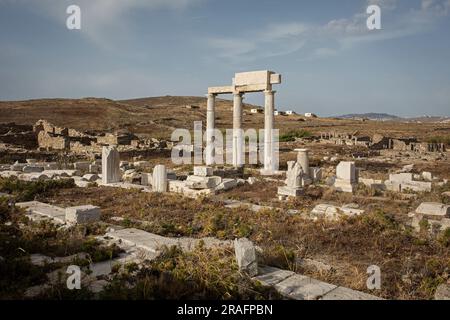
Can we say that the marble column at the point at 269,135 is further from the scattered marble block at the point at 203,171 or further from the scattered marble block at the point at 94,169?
the scattered marble block at the point at 94,169

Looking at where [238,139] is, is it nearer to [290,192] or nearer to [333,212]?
[290,192]

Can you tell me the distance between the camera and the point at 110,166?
1543 centimetres

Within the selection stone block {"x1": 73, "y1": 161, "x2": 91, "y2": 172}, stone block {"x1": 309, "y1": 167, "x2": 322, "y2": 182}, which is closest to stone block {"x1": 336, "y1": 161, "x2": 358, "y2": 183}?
stone block {"x1": 309, "y1": 167, "x2": 322, "y2": 182}

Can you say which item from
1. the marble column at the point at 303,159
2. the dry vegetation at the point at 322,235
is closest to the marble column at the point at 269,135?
the marble column at the point at 303,159

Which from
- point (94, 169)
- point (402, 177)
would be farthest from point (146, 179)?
point (402, 177)

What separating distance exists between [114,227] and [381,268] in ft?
17.7

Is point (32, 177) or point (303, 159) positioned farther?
point (303, 159)

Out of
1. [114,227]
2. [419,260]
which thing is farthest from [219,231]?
[419,260]

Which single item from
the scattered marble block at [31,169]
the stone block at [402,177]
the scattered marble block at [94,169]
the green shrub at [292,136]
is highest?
the green shrub at [292,136]

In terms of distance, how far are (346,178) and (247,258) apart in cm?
993

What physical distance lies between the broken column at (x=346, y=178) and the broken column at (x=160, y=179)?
6412mm

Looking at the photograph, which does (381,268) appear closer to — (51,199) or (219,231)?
(219,231)

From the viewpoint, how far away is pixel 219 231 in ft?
25.5

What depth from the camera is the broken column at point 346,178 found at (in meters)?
14.1
